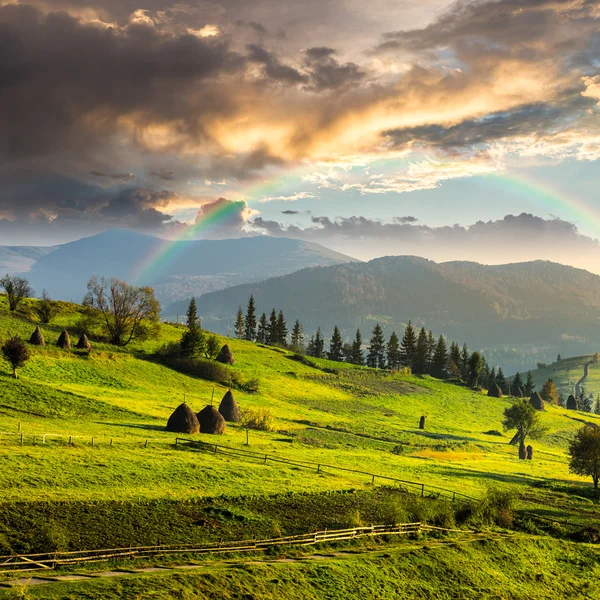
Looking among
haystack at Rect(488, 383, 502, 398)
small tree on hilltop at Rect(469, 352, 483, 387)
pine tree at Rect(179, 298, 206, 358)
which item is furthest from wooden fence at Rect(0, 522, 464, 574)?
small tree on hilltop at Rect(469, 352, 483, 387)

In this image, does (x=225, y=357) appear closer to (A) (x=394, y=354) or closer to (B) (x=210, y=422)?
(B) (x=210, y=422)

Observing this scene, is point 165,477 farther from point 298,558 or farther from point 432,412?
point 432,412

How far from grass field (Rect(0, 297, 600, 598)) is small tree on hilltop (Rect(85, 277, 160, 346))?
4505mm

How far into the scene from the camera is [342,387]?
13188 centimetres

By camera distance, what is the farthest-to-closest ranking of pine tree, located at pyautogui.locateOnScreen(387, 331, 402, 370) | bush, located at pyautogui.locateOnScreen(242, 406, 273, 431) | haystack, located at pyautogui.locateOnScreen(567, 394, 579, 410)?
pine tree, located at pyautogui.locateOnScreen(387, 331, 402, 370) < haystack, located at pyautogui.locateOnScreen(567, 394, 579, 410) < bush, located at pyautogui.locateOnScreen(242, 406, 273, 431)

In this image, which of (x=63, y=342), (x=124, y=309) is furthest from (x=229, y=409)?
(x=124, y=309)

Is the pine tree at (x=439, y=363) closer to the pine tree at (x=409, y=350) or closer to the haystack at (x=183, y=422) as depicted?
the pine tree at (x=409, y=350)

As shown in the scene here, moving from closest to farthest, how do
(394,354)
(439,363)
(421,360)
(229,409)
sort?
(229,409), (439,363), (421,360), (394,354)

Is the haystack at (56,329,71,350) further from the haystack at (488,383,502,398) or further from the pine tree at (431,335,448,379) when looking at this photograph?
the pine tree at (431,335,448,379)

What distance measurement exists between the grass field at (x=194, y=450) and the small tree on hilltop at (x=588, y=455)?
8.90ft

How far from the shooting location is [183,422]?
6172 cm

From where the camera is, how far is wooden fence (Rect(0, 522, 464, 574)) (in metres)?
25.2

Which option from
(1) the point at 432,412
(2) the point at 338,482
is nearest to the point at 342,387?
(1) the point at 432,412

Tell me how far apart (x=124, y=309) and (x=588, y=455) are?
85170 mm
